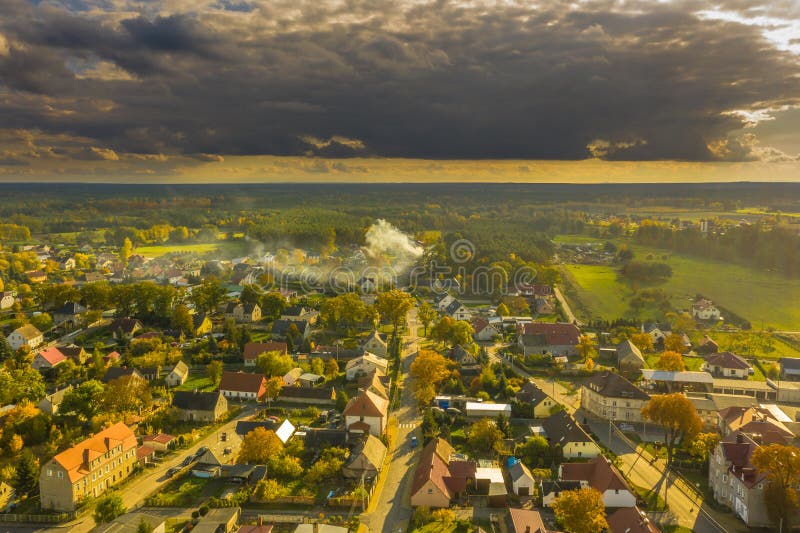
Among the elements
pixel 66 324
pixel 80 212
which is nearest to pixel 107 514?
pixel 66 324

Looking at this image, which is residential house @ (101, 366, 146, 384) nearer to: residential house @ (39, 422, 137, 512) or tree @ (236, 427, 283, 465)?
residential house @ (39, 422, 137, 512)

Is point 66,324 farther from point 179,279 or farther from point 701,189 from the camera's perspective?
point 701,189

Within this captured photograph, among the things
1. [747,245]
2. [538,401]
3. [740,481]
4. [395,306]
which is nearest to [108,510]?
[538,401]

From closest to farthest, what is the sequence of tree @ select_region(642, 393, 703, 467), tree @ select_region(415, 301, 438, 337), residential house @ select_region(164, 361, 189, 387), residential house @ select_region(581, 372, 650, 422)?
tree @ select_region(642, 393, 703, 467)
residential house @ select_region(581, 372, 650, 422)
residential house @ select_region(164, 361, 189, 387)
tree @ select_region(415, 301, 438, 337)

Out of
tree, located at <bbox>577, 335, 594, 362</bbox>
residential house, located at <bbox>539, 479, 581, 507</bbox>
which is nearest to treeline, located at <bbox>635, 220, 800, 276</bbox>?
tree, located at <bbox>577, 335, 594, 362</bbox>

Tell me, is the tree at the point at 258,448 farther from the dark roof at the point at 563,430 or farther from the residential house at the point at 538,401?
the residential house at the point at 538,401

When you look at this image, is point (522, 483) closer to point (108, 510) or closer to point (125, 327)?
point (108, 510)
